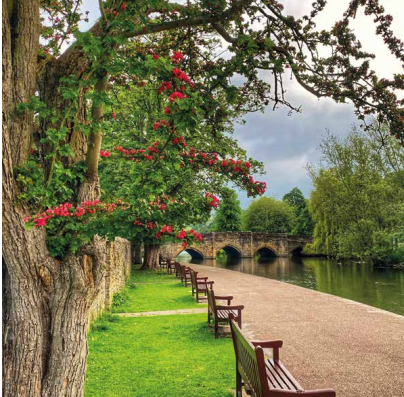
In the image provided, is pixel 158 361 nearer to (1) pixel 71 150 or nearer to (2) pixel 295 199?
(1) pixel 71 150

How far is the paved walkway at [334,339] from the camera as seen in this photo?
198 inches

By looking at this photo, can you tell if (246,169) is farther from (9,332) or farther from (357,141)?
(357,141)

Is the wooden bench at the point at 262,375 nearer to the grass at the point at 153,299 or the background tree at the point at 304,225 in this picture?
the grass at the point at 153,299

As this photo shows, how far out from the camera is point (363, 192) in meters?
30.8

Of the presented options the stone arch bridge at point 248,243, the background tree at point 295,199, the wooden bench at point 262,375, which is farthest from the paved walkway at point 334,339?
the background tree at point 295,199

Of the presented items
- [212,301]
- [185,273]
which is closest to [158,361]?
[212,301]

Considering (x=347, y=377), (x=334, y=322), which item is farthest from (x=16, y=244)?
(x=334, y=322)

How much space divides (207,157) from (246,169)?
0.57 metres

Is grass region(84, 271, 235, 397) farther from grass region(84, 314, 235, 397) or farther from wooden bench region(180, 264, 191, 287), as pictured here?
wooden bench region(180, 264, 191, 287)

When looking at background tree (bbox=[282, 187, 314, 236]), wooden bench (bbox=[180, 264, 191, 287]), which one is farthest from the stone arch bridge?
wooden bench (bbox=[180, 264, 191, 287])

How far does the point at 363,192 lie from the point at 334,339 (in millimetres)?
26320

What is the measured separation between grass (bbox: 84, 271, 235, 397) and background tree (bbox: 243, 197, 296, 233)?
6160cm

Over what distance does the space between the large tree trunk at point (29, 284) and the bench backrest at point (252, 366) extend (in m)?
1.69

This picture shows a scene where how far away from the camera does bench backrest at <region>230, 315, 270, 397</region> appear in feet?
10.6
